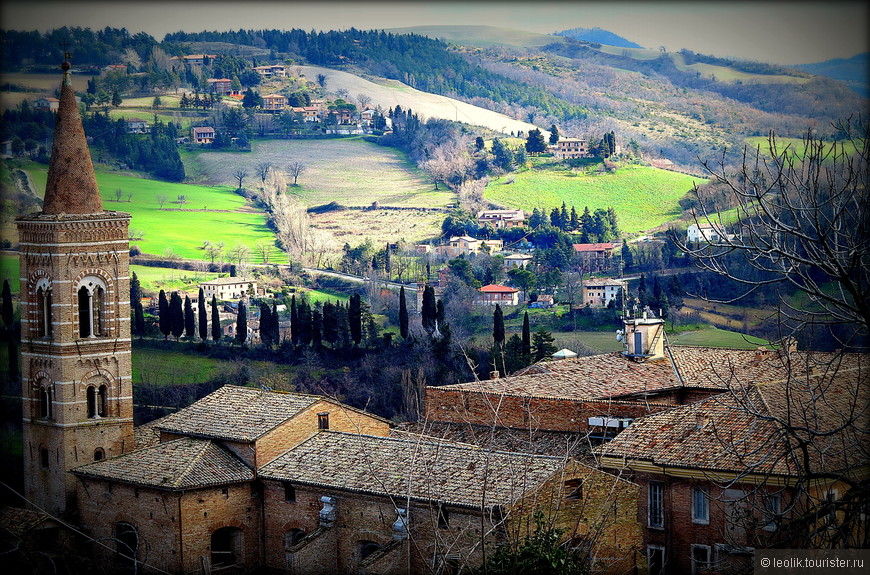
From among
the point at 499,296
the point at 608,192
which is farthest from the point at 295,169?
the point at 499,296

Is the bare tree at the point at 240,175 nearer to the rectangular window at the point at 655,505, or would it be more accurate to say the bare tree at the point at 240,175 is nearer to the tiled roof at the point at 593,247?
the tiled roof at the point at 593,247

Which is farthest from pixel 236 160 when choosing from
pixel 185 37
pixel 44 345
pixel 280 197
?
pixel 44 345

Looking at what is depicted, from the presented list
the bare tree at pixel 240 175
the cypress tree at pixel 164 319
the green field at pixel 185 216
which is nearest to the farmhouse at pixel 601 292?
the cypress tree at pixel 164 319

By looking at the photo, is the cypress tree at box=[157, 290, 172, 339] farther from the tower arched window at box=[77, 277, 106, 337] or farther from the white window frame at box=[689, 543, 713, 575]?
the white window frame at box=[689, 543, 713, 575]

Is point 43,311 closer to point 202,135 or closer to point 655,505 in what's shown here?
point 655,505

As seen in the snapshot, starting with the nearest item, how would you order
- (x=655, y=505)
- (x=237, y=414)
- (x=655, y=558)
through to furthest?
1. (x=655, y=558)
2. (x=655, y=505)
3. (x=237, y=414)
